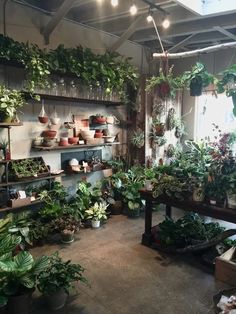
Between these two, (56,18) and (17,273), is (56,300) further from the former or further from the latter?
(56,18)

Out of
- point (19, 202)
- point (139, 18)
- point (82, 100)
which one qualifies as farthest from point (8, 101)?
point (139, 18)

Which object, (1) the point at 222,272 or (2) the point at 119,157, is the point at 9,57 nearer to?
(2) the point at 119,157

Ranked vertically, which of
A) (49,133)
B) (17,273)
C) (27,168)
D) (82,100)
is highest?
(82,100)

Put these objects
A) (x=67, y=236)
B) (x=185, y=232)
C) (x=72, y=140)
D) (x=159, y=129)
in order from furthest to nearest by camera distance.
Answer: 1. (x=159, y=129)
2. (x=72, y=140)
3. (x=67, y=236)
4. (x=185, y=232)

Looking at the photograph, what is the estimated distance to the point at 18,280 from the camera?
211cm

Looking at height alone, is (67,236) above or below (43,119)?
below

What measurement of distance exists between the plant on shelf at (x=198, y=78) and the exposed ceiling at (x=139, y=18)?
904 mm

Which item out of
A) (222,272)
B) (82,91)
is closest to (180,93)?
(82,91)

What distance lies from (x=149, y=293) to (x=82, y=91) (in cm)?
304

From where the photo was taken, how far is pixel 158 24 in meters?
4.21

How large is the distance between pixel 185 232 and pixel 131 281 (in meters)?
0.92

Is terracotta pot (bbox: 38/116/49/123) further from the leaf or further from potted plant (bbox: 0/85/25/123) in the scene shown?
the leaf

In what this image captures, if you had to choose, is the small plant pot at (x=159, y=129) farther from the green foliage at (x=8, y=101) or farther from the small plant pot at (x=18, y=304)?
the small plant pot at (x=18, y=304)

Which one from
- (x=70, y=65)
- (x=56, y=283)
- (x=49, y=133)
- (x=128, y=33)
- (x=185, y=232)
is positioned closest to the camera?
(x=56, y=283)
